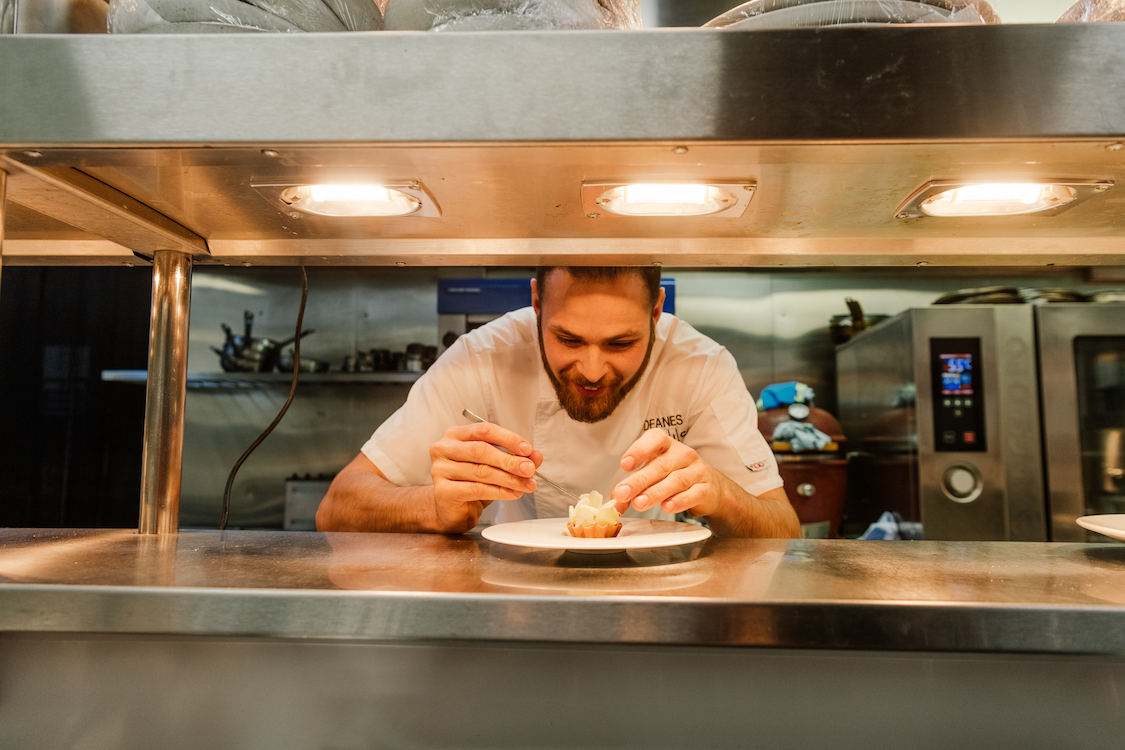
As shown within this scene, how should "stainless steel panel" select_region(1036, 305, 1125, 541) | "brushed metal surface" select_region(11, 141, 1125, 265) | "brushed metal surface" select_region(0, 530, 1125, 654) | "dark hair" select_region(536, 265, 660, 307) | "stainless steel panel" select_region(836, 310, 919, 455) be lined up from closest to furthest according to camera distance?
"brushed metal surface" select_region(0, 530, 1125, 654)
"brushed metal surface" select_region(11, 141, 1125, 265)
"dark hair" select_region(536, 265, 660, 307)
"stainless steel panel" select_region(1036, 305, 1125, 541)
"stainless steel panel" select_region(836, 310, 919, 455)

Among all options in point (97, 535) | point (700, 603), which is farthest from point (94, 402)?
point (700, 603)

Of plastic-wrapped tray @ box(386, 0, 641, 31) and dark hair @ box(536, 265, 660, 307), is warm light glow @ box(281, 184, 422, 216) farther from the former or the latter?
dark hair @ box(536, 265, 660, 307)

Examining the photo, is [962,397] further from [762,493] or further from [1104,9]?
[1104,9]

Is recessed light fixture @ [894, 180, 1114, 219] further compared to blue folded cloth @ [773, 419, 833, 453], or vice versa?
blue folded cloth @ [773, 419, 833, 453]

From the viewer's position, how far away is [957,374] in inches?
89.3

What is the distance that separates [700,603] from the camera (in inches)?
21.9

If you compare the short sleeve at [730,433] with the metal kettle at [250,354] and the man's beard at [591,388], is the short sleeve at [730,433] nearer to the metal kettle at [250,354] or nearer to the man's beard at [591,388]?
the man's beard at [591,388]

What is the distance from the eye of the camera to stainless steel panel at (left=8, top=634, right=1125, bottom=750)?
601 mm

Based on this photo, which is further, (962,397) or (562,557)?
(962,397)

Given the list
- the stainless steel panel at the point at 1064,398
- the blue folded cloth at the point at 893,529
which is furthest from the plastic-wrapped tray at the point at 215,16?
the stainless steel panel at the point at 1064,398

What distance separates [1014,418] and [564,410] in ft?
5.55

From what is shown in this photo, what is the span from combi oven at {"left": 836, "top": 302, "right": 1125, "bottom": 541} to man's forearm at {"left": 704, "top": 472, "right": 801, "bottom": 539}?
126 cm

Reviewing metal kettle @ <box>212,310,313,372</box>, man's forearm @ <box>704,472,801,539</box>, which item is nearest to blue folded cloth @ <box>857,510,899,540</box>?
man's forearm @ <box>704,472,801,539</box>

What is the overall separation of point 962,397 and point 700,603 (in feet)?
7.12
